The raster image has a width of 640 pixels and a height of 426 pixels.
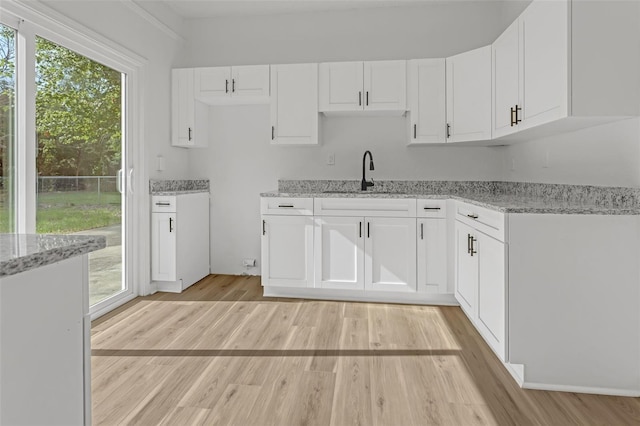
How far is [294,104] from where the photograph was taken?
3613 millimetres

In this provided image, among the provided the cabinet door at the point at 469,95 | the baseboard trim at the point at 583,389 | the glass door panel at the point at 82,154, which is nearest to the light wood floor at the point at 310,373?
the baseboard trim at the point at 583,389

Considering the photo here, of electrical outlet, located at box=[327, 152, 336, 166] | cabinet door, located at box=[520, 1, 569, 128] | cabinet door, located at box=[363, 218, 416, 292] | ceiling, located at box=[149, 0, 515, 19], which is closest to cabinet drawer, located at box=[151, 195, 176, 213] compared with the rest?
electrical outlet, located at box=[327, 152, 336, 166]

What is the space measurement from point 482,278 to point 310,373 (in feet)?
3.79

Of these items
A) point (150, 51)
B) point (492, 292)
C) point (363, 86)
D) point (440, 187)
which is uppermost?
point (150, 51)

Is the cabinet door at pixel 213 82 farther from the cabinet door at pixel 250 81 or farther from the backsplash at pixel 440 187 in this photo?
the backsplash at pixel 440 187

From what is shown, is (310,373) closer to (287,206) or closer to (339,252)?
(339,252)

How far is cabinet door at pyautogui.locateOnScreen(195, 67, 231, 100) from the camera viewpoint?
3.73 meters

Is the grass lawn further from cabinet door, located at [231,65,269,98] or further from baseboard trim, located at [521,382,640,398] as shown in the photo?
baseboard trim, located at [521,382,640,398]

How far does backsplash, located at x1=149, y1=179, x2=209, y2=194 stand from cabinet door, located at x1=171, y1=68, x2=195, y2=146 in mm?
385

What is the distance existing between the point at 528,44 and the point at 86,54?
2.88 m

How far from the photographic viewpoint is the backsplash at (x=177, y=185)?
354 cm

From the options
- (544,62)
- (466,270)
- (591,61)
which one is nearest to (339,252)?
(466,270)

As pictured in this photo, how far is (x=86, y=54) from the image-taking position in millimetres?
2854

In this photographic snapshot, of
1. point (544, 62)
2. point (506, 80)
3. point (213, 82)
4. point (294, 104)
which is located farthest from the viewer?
point (213, 82)
